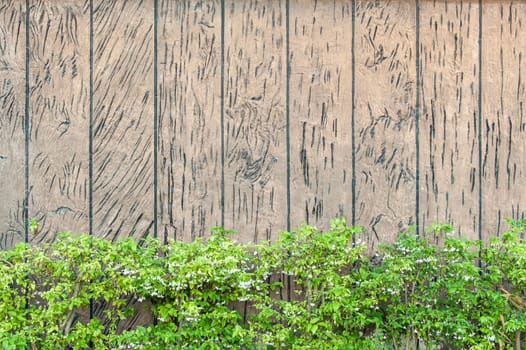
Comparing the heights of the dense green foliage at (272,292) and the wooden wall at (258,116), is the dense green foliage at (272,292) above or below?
below

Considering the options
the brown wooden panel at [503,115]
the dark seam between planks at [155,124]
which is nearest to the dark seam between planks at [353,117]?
the brown wooden panel at [503,115]

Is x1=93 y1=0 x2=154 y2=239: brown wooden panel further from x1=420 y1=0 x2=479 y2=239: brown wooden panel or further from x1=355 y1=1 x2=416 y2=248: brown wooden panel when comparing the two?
x1=420 y1=0 x2=479 y2=239: brown wooden panel

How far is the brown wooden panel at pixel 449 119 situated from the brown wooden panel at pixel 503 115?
52mm

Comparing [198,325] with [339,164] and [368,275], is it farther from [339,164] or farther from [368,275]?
[339,164]

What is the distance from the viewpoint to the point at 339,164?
8.48 feet

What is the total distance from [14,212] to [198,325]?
907mm

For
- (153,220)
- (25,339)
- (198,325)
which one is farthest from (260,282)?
(25,339)

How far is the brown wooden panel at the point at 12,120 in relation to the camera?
2500 millimetres

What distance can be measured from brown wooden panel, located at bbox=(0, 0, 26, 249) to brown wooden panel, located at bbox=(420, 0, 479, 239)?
171 cm

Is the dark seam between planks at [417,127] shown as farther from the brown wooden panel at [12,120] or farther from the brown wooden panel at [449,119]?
the brown wooden panel at [12,120]

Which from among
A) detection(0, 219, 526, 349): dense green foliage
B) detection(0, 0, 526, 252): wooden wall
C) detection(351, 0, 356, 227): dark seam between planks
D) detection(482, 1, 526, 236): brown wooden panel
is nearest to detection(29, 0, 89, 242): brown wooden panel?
detection(0, 0, 526, 252): wooden wall

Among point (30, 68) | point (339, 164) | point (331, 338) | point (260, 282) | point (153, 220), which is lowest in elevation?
point (331, 338)

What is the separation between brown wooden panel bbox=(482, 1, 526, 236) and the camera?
2.62m

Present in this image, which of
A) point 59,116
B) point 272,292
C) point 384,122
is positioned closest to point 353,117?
point 384,122
